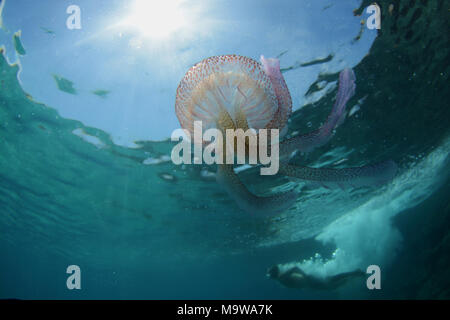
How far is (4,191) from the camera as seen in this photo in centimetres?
1697

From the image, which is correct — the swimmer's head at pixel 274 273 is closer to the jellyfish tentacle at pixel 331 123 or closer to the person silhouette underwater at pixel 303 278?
the person silhouette underwater at pixel 303 278

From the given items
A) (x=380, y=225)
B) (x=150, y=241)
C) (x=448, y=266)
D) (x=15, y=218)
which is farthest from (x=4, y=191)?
(x=380, y=225)

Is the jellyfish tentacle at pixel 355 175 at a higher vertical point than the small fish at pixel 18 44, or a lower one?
lower

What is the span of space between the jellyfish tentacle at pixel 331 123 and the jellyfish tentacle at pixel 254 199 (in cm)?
56

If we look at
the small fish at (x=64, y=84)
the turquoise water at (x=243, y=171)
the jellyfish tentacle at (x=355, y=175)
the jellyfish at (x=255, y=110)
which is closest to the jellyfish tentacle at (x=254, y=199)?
the jellyfish at (x=255, y=110)

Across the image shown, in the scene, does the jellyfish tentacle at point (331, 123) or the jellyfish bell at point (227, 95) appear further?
the jellyfish tentacle at point (331, 123)

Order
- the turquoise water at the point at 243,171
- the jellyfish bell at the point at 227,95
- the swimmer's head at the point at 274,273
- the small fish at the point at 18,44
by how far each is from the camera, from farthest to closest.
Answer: the swimmer's head at the point at 274,273 < the turquoise water at the point at 243,171 < the small fish at the point at 18,44 < the jellyfish bell at the point at 227,95

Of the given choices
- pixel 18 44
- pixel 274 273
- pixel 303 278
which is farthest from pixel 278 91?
pixel 303 278

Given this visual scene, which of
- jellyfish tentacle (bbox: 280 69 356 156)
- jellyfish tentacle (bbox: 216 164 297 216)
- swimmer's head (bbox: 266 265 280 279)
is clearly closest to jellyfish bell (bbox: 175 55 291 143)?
jellyfish tentacle (bbox: 280 69 356 156)

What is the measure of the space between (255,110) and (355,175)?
140 cm

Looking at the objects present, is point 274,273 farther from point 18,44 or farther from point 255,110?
point 18,44

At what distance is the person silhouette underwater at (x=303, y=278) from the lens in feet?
57.5

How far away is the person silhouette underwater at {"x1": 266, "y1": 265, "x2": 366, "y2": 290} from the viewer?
17531 millimetres
